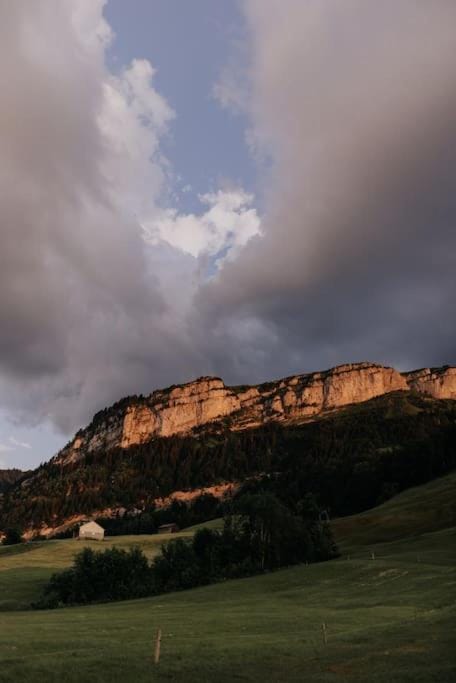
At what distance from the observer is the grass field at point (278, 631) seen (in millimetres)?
22812

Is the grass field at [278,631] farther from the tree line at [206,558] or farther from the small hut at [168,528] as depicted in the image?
the small hut at [168,528]

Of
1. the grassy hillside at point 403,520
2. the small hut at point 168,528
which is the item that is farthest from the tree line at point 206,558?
the small hut at point 168,528

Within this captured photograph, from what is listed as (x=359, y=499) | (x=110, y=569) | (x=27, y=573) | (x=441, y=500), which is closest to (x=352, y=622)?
(x=110, y=569)

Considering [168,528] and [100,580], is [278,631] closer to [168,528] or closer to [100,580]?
[100,580]

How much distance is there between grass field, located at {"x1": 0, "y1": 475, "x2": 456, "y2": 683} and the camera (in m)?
22.8

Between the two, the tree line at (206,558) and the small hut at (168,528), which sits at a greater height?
the small hut at (168,528)

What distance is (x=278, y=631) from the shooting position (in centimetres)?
3462

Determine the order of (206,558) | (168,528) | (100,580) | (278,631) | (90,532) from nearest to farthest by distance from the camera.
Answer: (278,631), (100,580), (206,558), (90,532), (168,528)

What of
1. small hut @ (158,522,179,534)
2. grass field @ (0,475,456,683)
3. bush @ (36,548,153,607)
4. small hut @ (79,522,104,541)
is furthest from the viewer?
small hut @ (158,522,179,534)

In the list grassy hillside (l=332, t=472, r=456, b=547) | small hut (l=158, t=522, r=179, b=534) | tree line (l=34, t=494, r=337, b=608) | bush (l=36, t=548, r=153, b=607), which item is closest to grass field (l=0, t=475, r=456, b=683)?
bush (l=36, t=548, r=153, b=607)

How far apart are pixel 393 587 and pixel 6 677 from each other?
39.0 meters

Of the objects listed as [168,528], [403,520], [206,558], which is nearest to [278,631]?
[206,558]

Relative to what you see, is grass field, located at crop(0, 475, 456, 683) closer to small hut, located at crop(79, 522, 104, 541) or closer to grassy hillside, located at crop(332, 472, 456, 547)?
grassy hillside, located at crop(332, 472, 456, 547)

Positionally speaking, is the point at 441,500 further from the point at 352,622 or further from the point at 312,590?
the point at 352,622
